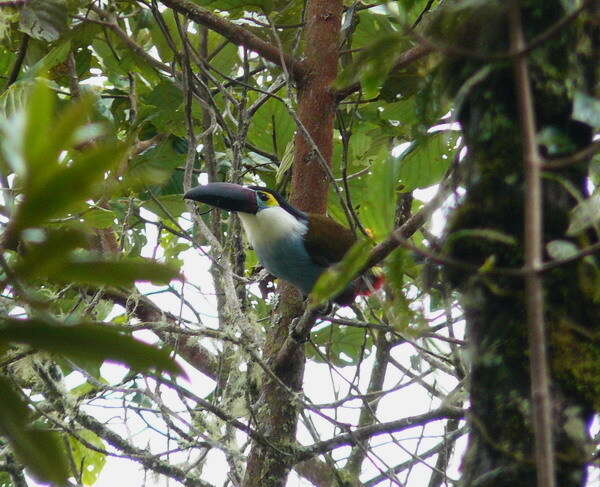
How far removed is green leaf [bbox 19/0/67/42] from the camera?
2811mm

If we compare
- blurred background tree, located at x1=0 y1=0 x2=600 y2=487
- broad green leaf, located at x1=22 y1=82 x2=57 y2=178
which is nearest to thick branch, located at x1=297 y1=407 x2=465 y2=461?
blurred background tree, located at x1=0 y1=0 x2=600 y2=487

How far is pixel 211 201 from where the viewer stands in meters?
3.10

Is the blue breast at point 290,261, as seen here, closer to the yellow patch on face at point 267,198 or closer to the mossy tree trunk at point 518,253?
the yellow patch on face at point 267,198

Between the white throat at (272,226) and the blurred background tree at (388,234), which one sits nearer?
the blurred background tree at (388,234)

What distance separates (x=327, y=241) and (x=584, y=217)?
7.71 ft

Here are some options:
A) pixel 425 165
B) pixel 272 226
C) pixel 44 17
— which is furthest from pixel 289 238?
pixel 44 17

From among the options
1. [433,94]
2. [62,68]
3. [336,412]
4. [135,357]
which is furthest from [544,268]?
[62,68]

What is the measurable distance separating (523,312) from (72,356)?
0.71 meters

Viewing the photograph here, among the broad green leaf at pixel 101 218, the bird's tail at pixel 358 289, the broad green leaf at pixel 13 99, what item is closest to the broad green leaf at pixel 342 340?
the bird's tail at pixel 358 289

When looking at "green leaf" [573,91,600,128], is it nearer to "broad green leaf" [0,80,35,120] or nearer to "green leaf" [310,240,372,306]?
"green leaf" [310,240,372,306]

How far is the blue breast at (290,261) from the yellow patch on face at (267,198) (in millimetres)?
162

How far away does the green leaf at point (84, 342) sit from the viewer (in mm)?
651

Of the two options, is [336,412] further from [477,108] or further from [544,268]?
[544,268]

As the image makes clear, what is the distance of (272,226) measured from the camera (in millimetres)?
3449
